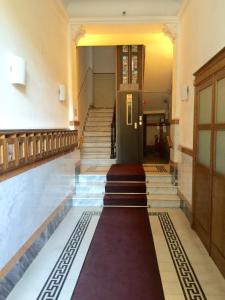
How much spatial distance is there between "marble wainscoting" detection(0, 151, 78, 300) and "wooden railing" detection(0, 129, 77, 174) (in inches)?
4.8

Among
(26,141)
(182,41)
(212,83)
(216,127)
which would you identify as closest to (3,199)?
(26,141)

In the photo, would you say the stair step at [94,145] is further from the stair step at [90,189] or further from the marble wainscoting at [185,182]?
the marble wainscoting at [185,182]

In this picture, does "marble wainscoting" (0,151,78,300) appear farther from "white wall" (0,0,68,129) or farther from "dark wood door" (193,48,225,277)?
"dark wood door" (193,48,225,277)

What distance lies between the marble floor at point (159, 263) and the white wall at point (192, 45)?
0.74 metres

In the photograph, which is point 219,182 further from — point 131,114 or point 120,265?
point 131,114

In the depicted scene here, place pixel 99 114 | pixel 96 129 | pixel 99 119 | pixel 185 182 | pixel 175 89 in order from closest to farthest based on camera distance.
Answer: pixel 185 182
pixel 175 89
pixel 96 129
pixel 99 119
pixel 99 114

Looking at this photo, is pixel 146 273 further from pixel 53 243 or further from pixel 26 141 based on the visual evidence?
pixel 26 141

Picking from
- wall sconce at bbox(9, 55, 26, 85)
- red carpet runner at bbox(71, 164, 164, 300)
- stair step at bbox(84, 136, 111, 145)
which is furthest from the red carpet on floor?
stair step at bbox(84, 136, 111, 145)

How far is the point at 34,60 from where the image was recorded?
303cm

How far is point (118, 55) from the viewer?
6.91 meters

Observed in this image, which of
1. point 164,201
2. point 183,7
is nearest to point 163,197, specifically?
point 164,201

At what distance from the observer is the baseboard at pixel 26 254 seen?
213cm

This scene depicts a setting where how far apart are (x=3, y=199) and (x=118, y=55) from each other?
225 inches

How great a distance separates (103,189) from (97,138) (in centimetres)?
283
